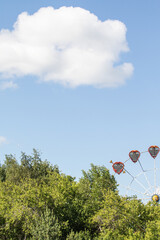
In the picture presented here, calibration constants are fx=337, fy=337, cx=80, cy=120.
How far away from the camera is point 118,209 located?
41688 mm

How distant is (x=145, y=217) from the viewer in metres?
42.5

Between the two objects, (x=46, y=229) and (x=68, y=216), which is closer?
(x=46, y=229)

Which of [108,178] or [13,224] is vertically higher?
[108,178]

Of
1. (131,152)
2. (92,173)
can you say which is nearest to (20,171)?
(92,173)

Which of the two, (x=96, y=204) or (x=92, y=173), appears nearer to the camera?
(x=96, y=204)

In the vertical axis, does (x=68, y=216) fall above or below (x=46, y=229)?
above

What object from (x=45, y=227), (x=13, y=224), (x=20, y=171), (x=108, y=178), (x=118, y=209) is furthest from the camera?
(x=20, y=171)

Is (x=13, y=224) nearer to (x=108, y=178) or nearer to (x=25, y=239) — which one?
(x=25, y=239)

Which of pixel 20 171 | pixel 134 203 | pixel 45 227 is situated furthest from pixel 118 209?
pixel 20 171

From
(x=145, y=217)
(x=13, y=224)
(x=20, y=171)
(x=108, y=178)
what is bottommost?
(x=145, y=217)

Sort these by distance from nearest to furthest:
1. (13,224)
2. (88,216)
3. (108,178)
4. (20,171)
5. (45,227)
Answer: (45,227)
(13,224)
(88,216)
(108,178)
(20,171)

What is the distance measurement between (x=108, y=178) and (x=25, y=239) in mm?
36820

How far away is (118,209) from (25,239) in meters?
12.5

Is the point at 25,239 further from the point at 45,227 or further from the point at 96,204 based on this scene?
the point at 96,204
